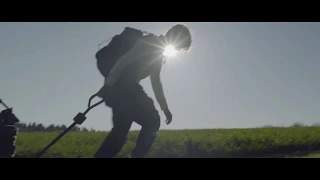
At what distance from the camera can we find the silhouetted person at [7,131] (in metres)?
5.30

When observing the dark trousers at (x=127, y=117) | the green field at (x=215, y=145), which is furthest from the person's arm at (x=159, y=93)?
the green field at (x=215, y=145)

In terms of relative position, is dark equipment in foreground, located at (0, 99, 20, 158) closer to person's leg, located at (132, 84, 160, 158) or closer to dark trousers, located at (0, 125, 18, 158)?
dark trousers, located at (0, 125, 18, 158)

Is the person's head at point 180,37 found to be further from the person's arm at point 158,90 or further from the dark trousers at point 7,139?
the dark trousers at point 7,139

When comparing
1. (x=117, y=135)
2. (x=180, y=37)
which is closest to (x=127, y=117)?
(x=117, y=135)

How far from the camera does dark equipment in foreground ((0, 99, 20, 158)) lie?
17.4ft

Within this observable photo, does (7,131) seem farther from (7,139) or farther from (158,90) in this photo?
(158,90)

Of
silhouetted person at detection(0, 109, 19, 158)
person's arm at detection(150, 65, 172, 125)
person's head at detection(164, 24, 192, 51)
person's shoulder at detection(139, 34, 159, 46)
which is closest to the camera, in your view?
person's shoulder at detection(139, 34, 159, 46)

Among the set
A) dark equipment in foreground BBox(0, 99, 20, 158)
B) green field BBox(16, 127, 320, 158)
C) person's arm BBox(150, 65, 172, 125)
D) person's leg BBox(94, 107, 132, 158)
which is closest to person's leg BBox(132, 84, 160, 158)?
person's leg BBox(94, 107, 132, 158)

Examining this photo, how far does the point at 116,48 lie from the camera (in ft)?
14.1

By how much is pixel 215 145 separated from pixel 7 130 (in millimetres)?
3471

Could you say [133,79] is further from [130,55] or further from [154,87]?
[154,87]
